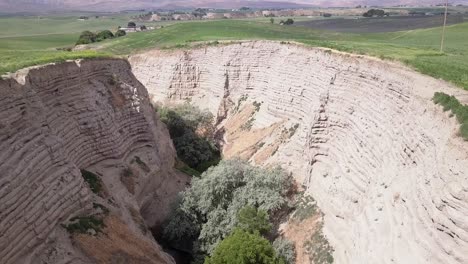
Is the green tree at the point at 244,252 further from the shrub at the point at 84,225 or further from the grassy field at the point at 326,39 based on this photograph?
the grassy field at the point at 326,39

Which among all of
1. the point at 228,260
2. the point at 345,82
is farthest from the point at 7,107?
the point at 345,82

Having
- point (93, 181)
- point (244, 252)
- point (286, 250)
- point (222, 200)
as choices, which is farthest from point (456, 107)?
point (93, 181)

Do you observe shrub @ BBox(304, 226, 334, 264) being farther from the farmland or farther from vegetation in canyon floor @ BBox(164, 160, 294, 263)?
the farmland

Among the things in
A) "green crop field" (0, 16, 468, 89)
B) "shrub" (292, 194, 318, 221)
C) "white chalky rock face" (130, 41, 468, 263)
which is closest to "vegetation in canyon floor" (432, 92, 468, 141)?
"white chalky rock face" (130, 41, 468, 263)

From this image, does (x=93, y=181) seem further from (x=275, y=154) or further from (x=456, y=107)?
(x=456, y=107)

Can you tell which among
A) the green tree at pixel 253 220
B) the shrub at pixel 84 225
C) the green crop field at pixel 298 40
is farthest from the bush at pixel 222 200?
the green crop field at pixel 298 40
